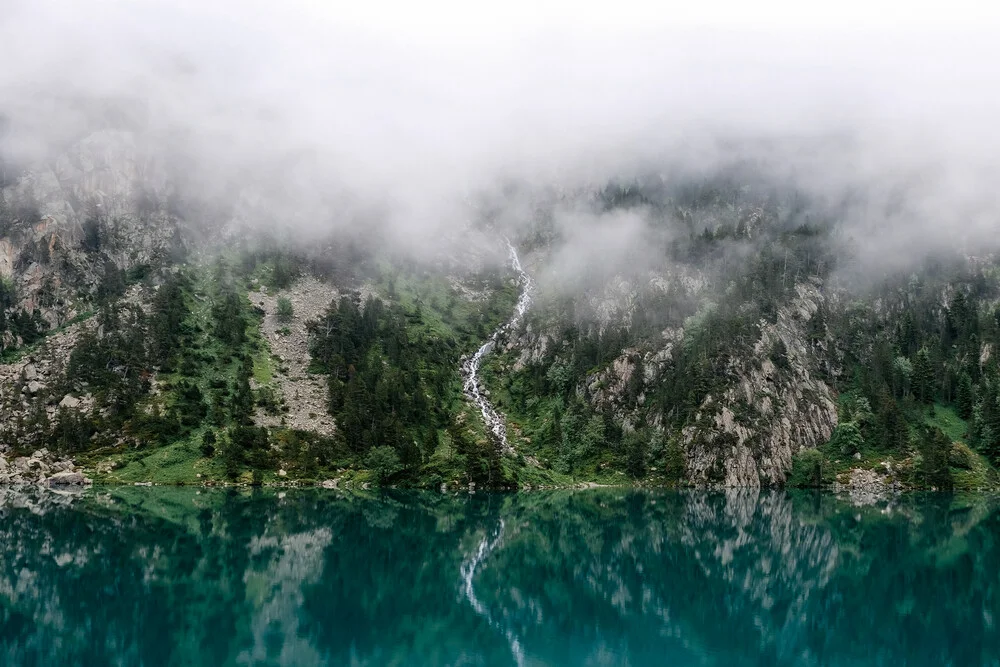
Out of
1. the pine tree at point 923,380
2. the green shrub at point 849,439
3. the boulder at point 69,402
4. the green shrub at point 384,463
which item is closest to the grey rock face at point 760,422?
the green shrub at point 849,439

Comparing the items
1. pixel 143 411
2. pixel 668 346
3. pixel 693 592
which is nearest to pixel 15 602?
pixel 693 592

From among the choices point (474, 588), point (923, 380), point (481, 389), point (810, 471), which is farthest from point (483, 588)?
point (923, 380)

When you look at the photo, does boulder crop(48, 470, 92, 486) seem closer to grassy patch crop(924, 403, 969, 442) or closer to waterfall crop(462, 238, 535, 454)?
waterfall crop(462, 238, 535, 454)

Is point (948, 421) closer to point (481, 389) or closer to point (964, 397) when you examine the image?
point (964, 397)

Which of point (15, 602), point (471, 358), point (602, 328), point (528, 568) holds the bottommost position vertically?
point (15, 602)

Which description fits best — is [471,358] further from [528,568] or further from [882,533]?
[528,568]

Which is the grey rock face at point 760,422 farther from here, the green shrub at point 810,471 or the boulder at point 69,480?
the boulder at point 69,480
